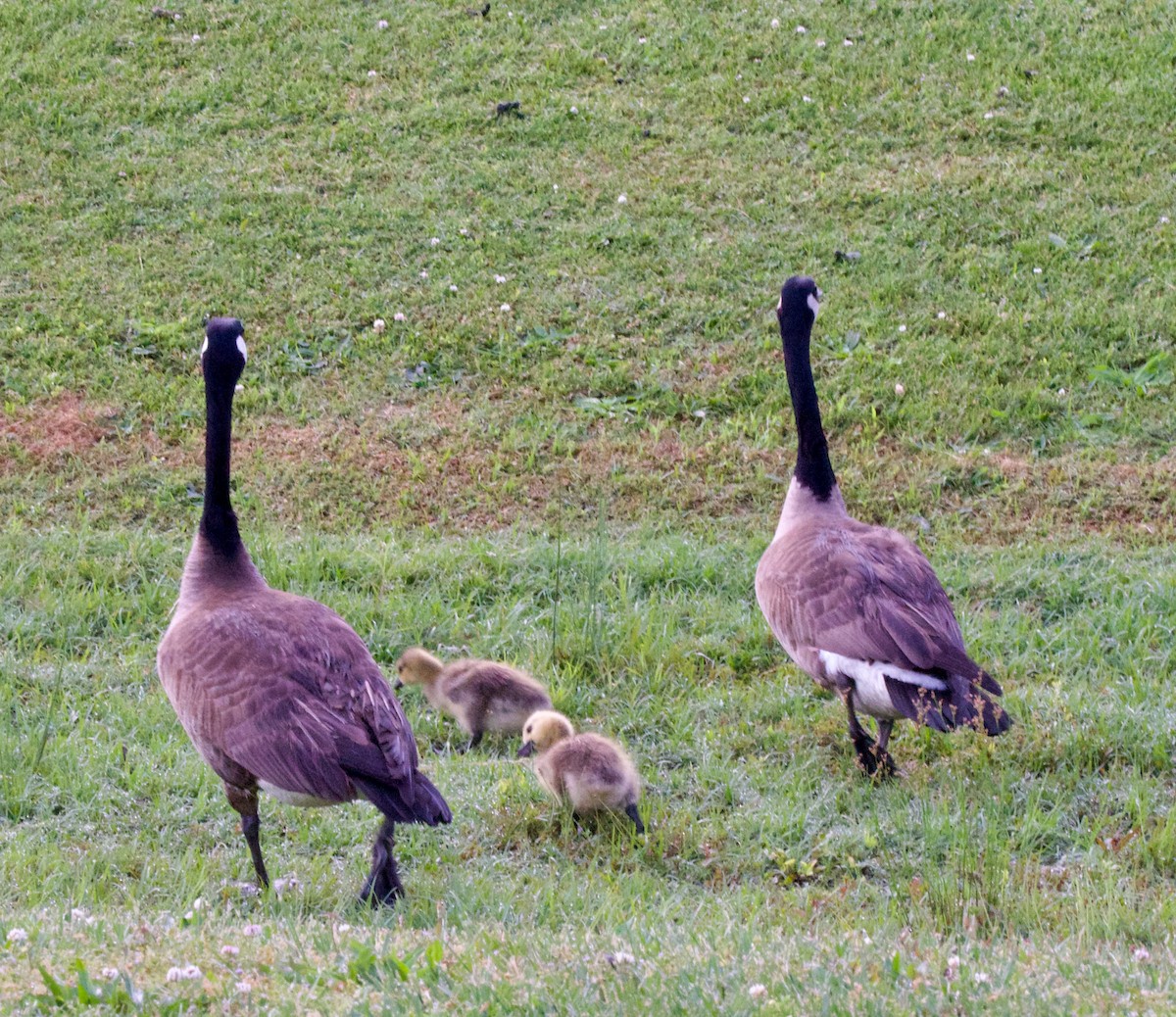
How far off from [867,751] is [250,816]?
2801 mm

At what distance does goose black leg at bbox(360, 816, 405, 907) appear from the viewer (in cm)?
488

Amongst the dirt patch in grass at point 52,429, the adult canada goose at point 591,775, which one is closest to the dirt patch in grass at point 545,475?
the dirt patch in grass at point 52,429

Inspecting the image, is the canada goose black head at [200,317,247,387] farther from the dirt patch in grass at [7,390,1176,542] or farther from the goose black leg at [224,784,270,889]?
the dirt patch in grass at [7,390,1176,542]

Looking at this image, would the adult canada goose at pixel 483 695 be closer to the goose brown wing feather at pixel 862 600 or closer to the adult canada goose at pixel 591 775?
→ the adult canada goose at pixel 591 775

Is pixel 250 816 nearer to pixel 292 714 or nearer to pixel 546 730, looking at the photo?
pixel 292 714

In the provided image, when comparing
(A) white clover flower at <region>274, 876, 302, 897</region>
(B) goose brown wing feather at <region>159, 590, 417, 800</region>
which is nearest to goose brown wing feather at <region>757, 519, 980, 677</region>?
(B) goose brown wing feather at <region>159, 590, 417, 800</region>

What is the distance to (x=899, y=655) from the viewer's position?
18.8 feet

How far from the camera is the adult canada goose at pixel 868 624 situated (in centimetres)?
567

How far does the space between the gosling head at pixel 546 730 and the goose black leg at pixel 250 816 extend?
1.62 metres

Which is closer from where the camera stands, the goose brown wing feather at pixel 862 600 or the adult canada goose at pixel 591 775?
the adult canada goose at pixel 591 775

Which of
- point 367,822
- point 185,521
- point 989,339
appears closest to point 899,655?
point 367,822

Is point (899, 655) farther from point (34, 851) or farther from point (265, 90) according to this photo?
point (265, 90)

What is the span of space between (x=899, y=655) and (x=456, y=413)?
6.51 metres

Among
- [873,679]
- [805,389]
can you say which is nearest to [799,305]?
[805,389]
